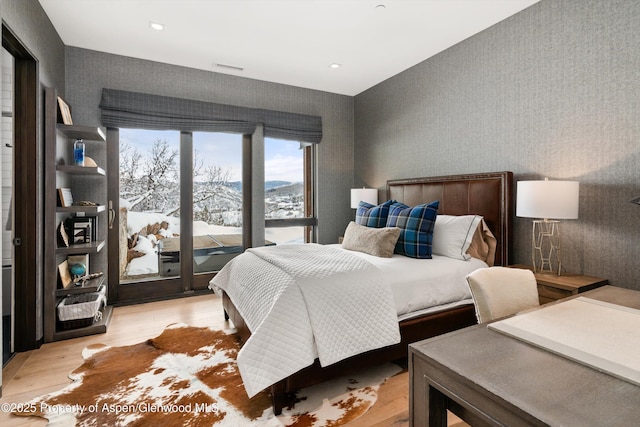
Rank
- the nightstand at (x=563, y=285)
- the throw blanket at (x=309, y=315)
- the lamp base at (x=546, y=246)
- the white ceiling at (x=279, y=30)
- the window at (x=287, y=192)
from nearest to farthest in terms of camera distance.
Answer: the throw blanket at (x=309, y=315) → the nightstand at (x=563, y=285) → the lamp base at (x=546, y=246) → the white ceiling at (x=279, y=30) → the window at (x=287, y=192)

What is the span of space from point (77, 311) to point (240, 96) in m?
2.99

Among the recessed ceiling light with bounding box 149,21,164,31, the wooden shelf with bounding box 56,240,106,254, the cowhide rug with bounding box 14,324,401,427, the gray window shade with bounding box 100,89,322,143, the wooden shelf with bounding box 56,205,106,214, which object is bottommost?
the cowhide rug with bounding box 14,324,401,427

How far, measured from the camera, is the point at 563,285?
6.98 feet

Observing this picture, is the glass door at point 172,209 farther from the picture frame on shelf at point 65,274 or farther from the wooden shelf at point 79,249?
the wooden shelf at point 79,249

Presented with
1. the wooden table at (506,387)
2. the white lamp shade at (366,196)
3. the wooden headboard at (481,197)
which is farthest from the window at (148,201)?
the wooden table at (506,387)

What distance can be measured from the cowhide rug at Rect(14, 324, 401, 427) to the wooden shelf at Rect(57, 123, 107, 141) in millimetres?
1953

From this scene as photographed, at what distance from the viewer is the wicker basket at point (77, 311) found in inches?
112

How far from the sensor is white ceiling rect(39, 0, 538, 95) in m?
2.68

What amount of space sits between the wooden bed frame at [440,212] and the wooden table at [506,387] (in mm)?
1031

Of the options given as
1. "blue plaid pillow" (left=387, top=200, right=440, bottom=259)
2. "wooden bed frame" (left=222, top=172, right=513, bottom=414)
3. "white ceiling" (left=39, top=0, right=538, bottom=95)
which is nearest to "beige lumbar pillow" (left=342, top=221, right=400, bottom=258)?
"blue plaid pillow" (left=387, top=200, right=440, bottom=259)

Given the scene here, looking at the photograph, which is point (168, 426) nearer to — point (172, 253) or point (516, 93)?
point (172, 253)

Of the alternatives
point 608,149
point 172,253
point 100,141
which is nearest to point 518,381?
point 608,149

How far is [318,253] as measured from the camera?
2725mm

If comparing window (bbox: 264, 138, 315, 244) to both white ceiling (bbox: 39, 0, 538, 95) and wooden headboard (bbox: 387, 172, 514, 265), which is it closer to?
white ceiling (bbox: 39, 0, 538, 95)
